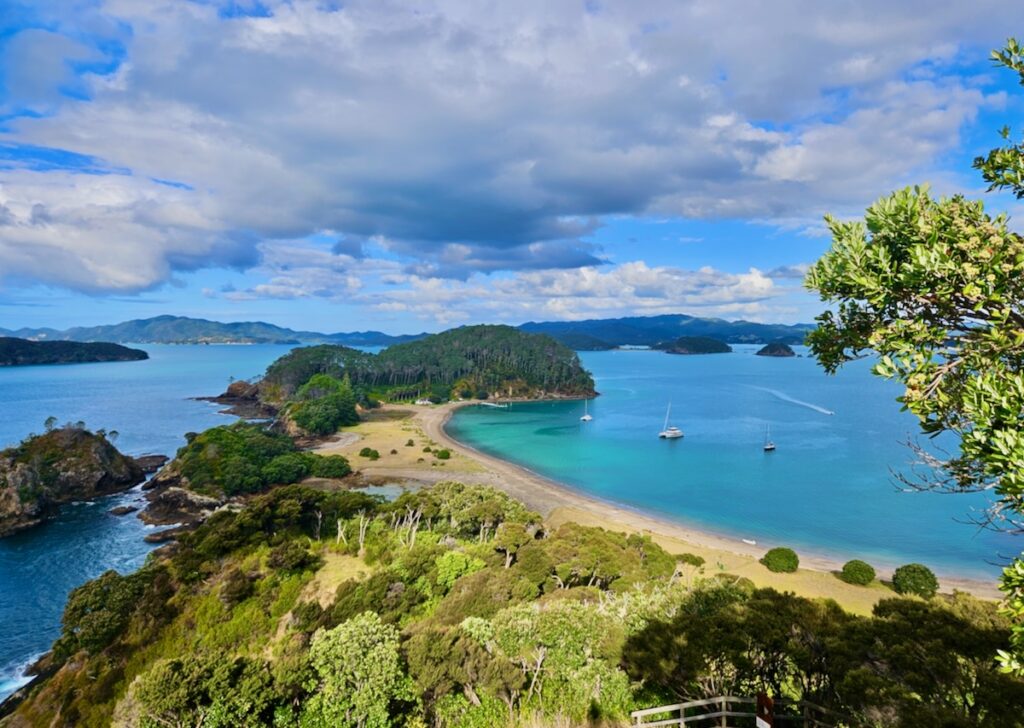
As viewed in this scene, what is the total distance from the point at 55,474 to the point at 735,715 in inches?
2202

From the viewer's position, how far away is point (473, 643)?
43.0 feet

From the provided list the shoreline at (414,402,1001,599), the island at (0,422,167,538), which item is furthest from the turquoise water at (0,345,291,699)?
the shoreline at (414,402,1001,599)

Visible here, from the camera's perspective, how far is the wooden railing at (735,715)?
851 centimetres

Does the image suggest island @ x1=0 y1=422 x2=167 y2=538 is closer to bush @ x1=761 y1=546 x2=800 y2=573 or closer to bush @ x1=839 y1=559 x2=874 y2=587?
bush @ x1=761 y1=546 x2=800 y2=573

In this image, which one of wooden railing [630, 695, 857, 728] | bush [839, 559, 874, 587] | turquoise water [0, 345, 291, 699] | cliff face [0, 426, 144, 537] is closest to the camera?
wooden railing [630, 695, 857, 728]

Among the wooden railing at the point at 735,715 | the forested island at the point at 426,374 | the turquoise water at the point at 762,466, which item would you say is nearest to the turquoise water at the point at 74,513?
the forested island at the point at 426,374

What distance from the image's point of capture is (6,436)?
6656 cm

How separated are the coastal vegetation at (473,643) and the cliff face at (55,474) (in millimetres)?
23516

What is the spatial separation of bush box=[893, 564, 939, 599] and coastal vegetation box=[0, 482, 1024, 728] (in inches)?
439

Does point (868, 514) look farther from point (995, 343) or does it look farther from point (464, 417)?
point (464, 417)

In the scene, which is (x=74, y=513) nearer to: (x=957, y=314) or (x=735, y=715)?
Answer: (x=735, y=715)

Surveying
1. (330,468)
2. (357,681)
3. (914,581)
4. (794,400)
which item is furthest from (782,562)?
(794,400)

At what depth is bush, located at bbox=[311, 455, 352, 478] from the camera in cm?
5047

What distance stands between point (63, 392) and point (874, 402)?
553ft
